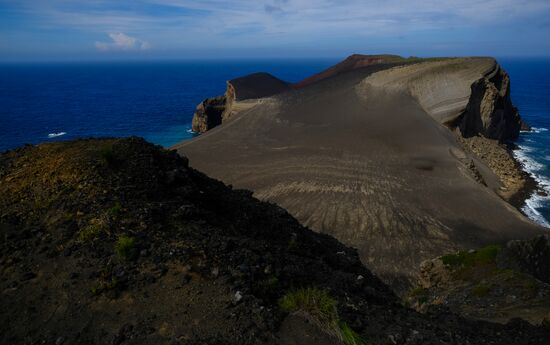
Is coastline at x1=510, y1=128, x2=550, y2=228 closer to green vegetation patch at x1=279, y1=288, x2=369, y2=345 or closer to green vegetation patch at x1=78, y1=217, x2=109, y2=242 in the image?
green vegetation patch at x1=279, y1=288, x2=369, y2=345

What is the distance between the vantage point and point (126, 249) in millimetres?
8188

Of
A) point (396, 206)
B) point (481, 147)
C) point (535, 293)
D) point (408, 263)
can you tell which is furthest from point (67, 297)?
point (481, 147)

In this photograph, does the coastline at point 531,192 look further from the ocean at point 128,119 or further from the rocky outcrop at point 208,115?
the rocky outcrop at point 208,115

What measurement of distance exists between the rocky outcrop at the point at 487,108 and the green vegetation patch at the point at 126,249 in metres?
51.3

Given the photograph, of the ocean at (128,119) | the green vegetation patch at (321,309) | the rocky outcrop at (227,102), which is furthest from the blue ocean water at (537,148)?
the rocky outcrop at (227,102)

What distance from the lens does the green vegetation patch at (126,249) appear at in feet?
26.8

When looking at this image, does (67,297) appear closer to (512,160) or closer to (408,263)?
(408,263)

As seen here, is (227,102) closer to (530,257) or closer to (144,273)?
(530,257)

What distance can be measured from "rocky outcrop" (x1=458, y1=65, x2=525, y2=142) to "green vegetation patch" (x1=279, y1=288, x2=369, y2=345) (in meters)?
50.1

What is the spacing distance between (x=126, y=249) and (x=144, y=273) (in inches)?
26.8

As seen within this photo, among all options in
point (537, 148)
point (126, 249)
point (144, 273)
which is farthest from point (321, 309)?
point (537, 148)

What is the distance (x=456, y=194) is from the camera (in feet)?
110

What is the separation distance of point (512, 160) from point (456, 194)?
22.8 meters

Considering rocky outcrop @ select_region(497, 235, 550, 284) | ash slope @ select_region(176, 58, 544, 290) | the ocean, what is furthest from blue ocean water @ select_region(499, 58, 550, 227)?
rocky outcrop @ select_region(497, 235, 550, 284)
